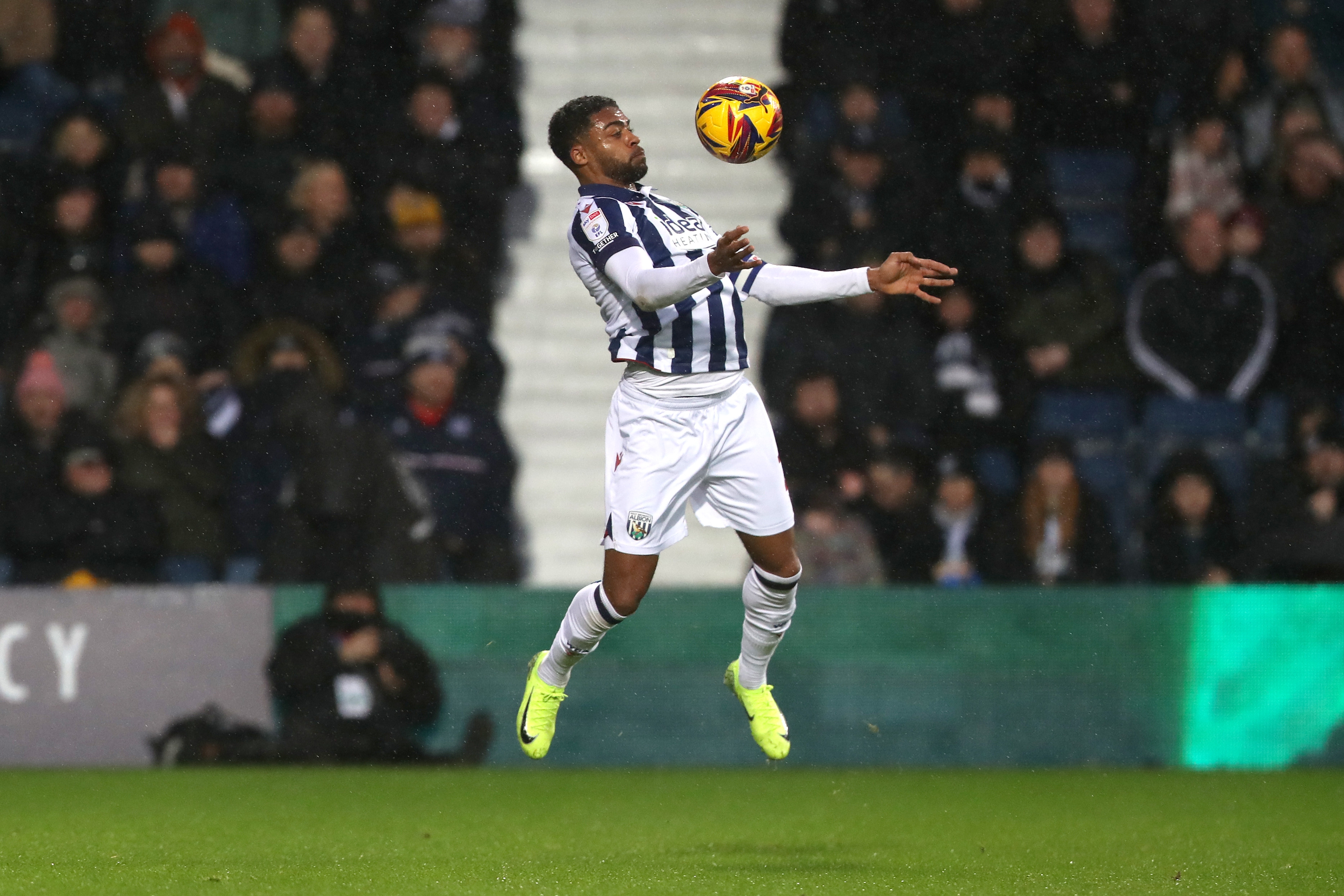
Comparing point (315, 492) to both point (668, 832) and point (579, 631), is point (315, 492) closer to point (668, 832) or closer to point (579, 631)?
point (668, 832)

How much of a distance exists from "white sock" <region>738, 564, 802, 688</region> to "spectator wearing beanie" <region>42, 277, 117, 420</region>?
4940 mm

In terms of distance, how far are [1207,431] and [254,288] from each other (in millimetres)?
5201

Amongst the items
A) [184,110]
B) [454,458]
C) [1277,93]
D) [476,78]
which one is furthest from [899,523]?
[184,110]

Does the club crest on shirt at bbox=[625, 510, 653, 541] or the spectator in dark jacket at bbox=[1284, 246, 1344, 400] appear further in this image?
the spectator in dark jacket at bbox=[1284, 246, 1344, 400]

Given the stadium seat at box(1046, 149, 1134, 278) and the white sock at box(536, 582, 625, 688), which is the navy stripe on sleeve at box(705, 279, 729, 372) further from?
the stadium seat at box(1046, 149, 1134, 278)

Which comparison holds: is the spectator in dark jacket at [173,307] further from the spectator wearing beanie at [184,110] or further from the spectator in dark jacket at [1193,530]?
the spectator in dark jacket at [1193,530]

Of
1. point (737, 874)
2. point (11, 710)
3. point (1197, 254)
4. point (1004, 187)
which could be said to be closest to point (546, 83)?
point (1004, 187)

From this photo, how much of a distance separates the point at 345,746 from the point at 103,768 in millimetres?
1177

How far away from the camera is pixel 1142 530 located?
10391 mm

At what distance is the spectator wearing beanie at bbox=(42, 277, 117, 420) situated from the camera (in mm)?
10453

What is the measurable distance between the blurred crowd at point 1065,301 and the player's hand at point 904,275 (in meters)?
4.18

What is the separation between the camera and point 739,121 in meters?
6.27

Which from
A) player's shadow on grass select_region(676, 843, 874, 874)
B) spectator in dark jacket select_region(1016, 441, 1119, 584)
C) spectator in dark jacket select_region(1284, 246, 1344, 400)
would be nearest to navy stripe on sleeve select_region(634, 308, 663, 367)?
player's shadow on grass select_region(676, 843, 874, 874)

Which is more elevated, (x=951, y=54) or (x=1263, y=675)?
(x=951, y=54)
